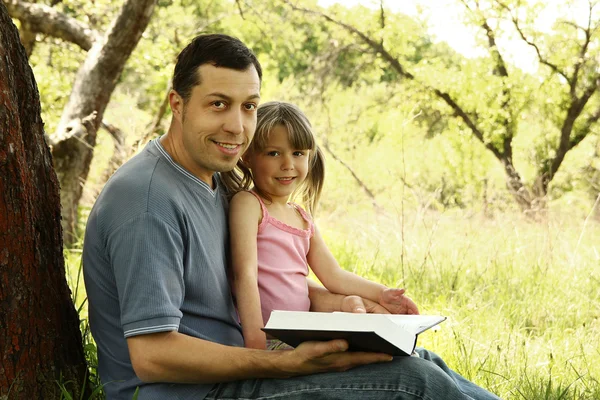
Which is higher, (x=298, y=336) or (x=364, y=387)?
(x=298, y=336)

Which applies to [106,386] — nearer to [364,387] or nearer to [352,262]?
[364,387]

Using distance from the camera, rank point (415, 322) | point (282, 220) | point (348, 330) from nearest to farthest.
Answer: point (348, 330)
point (415, 322)
point (282, 220)

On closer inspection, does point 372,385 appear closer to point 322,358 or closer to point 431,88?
point 322,358

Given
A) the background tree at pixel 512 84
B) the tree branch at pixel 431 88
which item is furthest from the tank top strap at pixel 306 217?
the tree branch at pixel 431 88

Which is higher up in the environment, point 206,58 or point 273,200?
point 206,58

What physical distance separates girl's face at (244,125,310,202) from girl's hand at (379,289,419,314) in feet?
1.81

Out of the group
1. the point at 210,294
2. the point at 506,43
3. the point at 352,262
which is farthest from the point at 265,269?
the point at 506,43

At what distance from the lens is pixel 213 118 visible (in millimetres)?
2408

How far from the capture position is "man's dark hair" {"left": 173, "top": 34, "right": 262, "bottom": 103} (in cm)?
239

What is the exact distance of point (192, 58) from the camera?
2.41 meters

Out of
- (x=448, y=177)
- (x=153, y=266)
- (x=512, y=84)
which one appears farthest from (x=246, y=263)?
(x=448, y=177)

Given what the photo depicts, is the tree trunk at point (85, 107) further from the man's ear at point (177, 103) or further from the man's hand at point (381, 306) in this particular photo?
the man's ear at point (177, 103)

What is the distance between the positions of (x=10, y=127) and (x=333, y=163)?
54.7 feet

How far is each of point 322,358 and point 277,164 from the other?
0.99 metres
